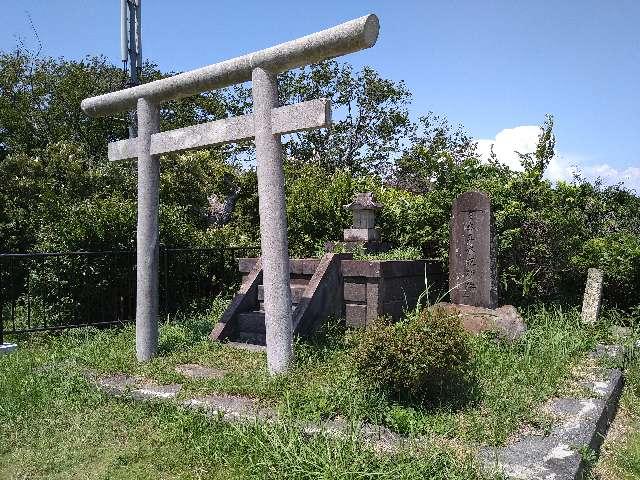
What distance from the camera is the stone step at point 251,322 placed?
24.3 feet

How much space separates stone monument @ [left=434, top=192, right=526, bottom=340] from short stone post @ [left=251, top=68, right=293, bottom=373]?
8.32 ft

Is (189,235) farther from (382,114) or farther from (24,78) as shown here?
(382,114)

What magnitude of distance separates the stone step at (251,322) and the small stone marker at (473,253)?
8.34 ft

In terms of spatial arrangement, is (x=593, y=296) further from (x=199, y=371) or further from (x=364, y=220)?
(x=199, y=371)

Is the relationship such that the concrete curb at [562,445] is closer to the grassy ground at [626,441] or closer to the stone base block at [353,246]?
the grassy ground at [626,441]

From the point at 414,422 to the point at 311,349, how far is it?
7.25ft

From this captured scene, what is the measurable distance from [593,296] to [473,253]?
6.82 feet

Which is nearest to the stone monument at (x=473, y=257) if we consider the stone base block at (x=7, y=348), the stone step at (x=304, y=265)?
the stone step at (x=304, y=265)

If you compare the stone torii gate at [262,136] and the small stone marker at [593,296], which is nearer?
the stone torii gate at [262,136]

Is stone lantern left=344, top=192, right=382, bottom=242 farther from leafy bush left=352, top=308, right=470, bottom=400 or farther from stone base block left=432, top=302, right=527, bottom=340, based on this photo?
leafy bush left=352, top=308, right=470, bottom=400

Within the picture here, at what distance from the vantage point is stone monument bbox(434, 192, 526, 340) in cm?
729

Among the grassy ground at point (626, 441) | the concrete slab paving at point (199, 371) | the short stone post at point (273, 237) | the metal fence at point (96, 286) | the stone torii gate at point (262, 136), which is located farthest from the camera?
the metal fence at point (96, 286)

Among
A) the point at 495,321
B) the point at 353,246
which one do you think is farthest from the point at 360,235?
the point at 495,321

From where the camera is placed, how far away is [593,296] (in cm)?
808
